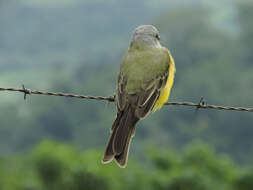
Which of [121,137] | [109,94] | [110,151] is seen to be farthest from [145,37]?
[109,94]

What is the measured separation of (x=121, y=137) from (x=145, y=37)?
1.83 metres

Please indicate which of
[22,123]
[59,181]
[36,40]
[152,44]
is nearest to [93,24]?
[36,40]

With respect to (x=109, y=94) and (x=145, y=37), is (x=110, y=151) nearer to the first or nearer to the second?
(x=145, y=37)

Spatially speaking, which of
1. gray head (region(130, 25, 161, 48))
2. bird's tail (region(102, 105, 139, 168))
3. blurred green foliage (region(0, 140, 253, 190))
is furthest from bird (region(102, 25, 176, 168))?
A: blurred green foliage (region(0, 140, 253, 190))

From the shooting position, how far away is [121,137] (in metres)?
7.61

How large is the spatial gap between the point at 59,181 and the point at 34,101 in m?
51.1

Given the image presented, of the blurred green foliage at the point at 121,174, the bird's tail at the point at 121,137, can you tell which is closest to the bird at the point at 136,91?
the bird's tail at the point at 121,137

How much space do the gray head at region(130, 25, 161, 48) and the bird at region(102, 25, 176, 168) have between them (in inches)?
5.2

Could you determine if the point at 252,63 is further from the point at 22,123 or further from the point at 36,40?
the point at 36,40

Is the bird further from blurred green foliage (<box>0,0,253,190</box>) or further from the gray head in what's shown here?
blurred green foliage (<box>0,0,253,190</box>)

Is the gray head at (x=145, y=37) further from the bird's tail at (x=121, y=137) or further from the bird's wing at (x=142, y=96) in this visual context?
the bird's tail at (x=121, y=137)

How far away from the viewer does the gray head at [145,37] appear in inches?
347

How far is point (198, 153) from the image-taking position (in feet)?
144

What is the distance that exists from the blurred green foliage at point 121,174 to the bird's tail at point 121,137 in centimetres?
2320
